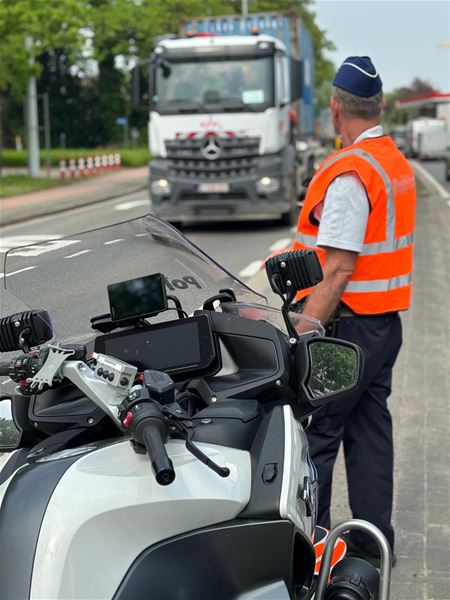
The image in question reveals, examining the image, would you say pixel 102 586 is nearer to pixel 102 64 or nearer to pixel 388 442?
pixel 388 442

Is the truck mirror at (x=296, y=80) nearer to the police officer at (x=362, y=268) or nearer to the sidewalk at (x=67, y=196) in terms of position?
the sidewalk at (x=67, y=196)

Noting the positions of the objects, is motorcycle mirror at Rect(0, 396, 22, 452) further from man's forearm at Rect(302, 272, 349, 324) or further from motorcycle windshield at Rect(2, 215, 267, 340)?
man's forearm at Rect(302, 272, 349, 324)

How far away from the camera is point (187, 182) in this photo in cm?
1623

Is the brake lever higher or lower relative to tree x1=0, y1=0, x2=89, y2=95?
lower

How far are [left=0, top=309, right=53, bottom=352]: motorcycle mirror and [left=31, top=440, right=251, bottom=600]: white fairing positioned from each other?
37 cm

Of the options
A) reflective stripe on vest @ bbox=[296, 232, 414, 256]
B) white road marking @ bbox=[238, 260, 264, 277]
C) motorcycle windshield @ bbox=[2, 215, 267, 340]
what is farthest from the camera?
white road marking @ bbox=[238, 260, 264, 277]

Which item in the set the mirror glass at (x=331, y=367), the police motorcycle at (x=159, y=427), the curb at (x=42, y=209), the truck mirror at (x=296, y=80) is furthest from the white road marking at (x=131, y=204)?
the mirror glass at (x=331, y=367)

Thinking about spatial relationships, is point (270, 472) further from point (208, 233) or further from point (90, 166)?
point (90, 166)

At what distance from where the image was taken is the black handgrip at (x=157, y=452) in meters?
1.76

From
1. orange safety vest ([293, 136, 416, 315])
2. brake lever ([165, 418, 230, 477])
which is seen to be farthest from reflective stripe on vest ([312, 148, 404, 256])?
brake lever ([165, 418, 230, 477])

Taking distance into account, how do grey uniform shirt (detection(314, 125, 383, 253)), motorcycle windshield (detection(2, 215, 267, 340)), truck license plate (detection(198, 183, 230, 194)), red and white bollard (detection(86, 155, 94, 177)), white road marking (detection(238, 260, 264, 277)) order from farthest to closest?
red and white bollard (detection(86, 155, 94, 177)) < truck license plate (detection(198, 183, 230, 194)) < white road marking (detection(238, 260, 264, 277)) < grey uniform shirt (detection(314, 125, 383, 253)) < motorcycle windshield (detection(2, 215, 267, 340))

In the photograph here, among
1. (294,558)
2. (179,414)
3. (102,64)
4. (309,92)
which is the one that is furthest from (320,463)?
(102,64)

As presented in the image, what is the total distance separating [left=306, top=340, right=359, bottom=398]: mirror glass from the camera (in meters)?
2.38

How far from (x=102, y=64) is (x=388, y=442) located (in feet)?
206
